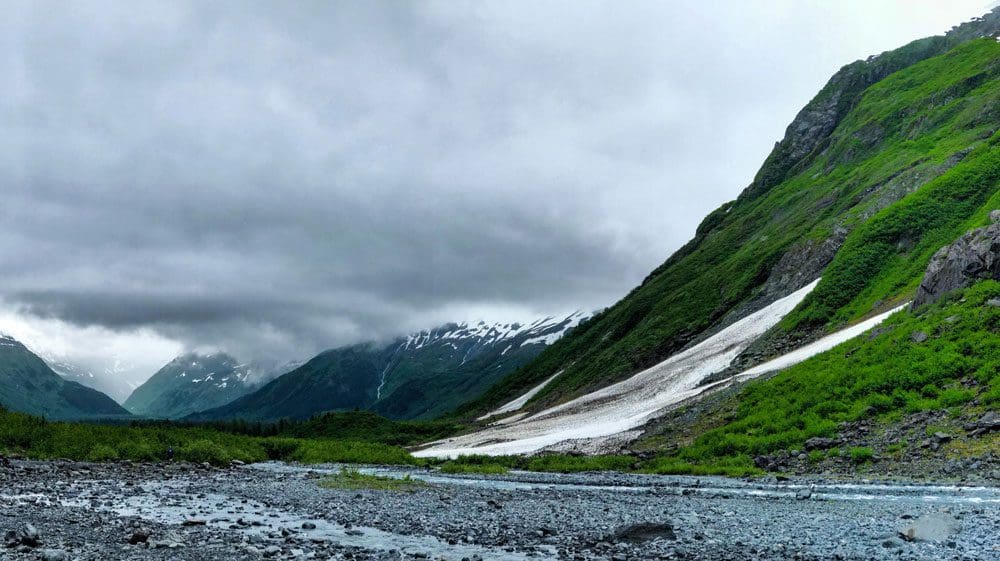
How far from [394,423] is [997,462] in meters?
179

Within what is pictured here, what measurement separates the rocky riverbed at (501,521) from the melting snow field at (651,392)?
31.6 meters

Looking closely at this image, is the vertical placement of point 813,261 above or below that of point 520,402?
above

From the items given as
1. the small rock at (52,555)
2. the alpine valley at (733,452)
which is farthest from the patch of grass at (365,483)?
the small rock at (52,555)

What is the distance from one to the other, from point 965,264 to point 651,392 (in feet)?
138

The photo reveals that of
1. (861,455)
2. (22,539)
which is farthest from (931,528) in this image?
(22,539)

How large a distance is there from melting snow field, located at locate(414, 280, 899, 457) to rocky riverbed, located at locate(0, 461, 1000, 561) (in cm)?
3160

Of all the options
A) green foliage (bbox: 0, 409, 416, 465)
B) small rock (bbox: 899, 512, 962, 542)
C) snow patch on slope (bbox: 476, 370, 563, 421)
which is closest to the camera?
small rock (bbox: 899, 512, 962, 542)

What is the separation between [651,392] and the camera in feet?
271

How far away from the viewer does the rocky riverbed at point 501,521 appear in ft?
53.2

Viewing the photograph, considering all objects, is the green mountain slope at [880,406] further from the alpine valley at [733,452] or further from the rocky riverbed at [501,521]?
the rocky riverbed at [501,521]

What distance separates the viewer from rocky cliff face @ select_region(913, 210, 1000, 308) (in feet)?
148

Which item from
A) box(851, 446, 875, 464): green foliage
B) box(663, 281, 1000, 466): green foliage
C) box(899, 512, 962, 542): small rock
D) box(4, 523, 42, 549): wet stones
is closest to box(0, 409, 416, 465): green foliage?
box(4, 523, 42, 549): wet stones

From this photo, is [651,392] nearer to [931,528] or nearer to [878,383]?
[878,383]

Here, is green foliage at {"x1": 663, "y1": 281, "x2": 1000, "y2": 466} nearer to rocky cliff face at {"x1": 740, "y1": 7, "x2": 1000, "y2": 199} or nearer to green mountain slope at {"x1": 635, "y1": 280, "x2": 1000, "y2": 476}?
green mountain slope at {"x1": 635, "y1": 280, "x2": 1000, "y2": 476}
